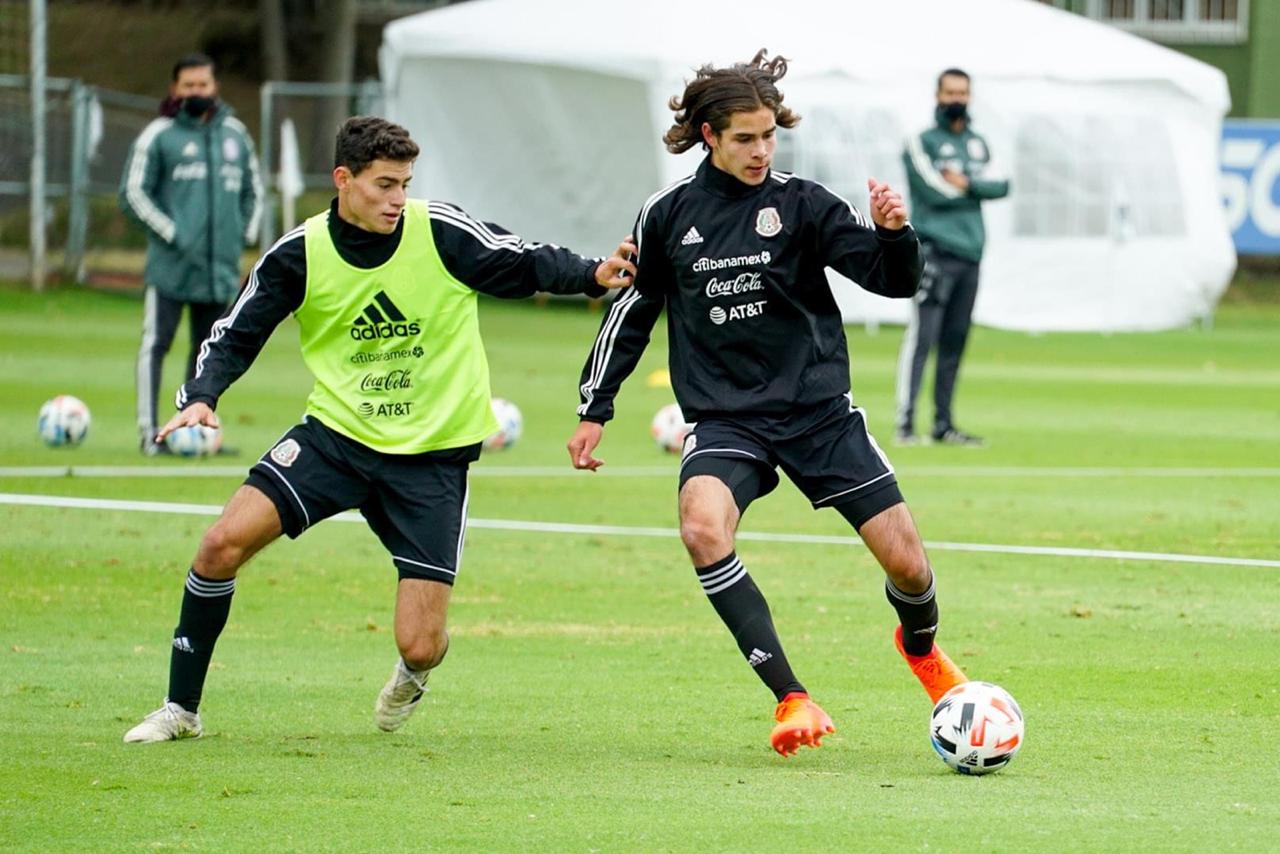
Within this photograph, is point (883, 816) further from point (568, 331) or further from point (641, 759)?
point (568, 331)

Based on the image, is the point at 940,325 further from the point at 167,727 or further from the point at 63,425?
the point at 167,727

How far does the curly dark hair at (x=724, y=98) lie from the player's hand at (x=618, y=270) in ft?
1.20

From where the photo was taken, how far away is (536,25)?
100 feet

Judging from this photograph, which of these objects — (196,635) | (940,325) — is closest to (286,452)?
(196,635)

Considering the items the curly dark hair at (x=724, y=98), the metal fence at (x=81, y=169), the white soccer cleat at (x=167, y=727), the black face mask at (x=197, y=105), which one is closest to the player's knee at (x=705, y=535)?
the curly dark hair at (x=724, y=98)

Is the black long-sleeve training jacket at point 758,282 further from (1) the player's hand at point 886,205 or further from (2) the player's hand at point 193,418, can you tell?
(2) the player's hand at point 193,418

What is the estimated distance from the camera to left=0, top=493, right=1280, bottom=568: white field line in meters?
10.9

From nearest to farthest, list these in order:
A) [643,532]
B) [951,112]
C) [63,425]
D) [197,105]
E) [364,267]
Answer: [364,267], [643,532], [197,105], [63,425], [951,112]

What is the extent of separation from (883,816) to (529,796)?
933 millimetres

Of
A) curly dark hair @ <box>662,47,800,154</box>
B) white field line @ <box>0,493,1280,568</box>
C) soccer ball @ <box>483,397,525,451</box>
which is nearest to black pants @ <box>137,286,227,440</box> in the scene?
white field line @ <box>0,493,1280,568</box>

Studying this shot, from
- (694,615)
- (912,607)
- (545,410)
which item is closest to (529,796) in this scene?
(912,607)

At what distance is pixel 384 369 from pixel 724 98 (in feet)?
4.38

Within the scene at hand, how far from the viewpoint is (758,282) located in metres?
6.88

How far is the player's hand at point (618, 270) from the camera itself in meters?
6.88
